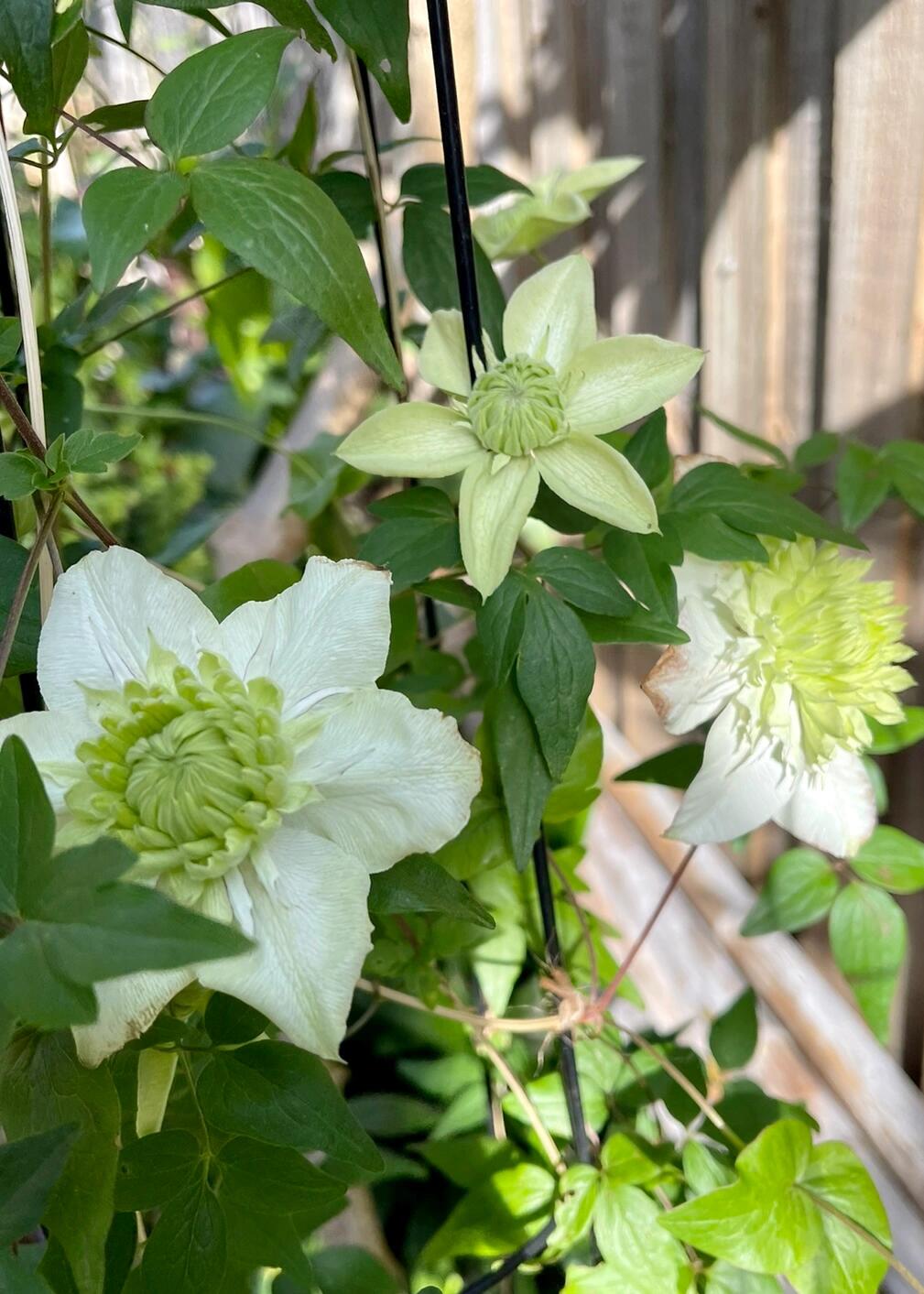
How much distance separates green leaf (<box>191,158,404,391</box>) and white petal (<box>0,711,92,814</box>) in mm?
163

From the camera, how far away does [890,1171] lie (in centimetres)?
111

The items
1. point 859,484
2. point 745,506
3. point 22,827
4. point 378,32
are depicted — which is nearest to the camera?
point 22,827

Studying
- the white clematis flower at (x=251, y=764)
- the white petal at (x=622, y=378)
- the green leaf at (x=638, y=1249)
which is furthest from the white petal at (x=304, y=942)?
the green leaf at (x=638, y=1249)

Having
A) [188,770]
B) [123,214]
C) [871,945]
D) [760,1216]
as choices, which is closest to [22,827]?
[188,770]

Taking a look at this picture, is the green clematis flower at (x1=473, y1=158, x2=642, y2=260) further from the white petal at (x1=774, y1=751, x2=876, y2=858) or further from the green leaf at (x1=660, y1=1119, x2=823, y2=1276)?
the green leaf at (x1=660, y1=1119, x2=823, y2=1276)

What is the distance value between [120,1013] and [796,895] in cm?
51

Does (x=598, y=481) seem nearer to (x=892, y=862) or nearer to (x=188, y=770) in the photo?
(x=188, y=770)

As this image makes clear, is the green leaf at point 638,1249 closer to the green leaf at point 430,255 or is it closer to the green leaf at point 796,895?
the green leaf at point 796,895

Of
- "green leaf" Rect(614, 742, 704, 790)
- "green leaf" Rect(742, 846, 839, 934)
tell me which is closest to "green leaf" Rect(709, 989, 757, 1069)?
"green leaf" Rect(742, 846, 839, 934)

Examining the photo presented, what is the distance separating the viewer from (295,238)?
324mm

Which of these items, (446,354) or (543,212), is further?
(543,212)

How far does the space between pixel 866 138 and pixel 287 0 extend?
0.72m

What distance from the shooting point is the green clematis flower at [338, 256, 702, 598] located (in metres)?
0.40

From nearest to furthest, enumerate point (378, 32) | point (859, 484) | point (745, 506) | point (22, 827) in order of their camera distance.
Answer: point (22, 827) → point (378, 32) → point (745, 506) → point (859, 484)
